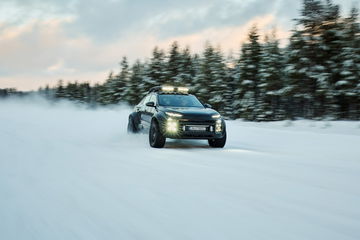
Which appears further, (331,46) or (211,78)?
(211,78)

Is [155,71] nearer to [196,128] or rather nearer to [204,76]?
[204,76]

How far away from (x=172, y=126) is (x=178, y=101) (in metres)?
1.74

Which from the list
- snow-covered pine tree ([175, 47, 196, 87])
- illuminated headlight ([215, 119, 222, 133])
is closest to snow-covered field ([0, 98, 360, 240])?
illuminated headlight ([215, 119, 222, 133])

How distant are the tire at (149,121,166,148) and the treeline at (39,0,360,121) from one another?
24.0m

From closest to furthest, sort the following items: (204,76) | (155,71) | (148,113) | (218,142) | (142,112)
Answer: (218,142) → (148,113) → (142,112) → (204,76) → (155,71)

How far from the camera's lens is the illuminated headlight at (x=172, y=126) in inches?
356

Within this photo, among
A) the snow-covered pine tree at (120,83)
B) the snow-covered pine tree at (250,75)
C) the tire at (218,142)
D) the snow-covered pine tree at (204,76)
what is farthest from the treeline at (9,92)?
the tire at (218,142)

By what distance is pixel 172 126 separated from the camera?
905 centimetres

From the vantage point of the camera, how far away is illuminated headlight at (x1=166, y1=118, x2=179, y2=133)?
9.03 m

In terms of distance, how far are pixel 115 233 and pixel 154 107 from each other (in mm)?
7392

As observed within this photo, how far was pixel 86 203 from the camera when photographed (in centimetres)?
365

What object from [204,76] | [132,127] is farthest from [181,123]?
[204,76]

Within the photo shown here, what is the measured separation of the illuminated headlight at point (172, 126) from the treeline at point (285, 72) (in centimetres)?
2401

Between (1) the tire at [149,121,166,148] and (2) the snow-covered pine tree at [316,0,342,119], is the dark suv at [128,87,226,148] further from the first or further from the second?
(2) the snow-covered pine tree at [316,0,342,119]
